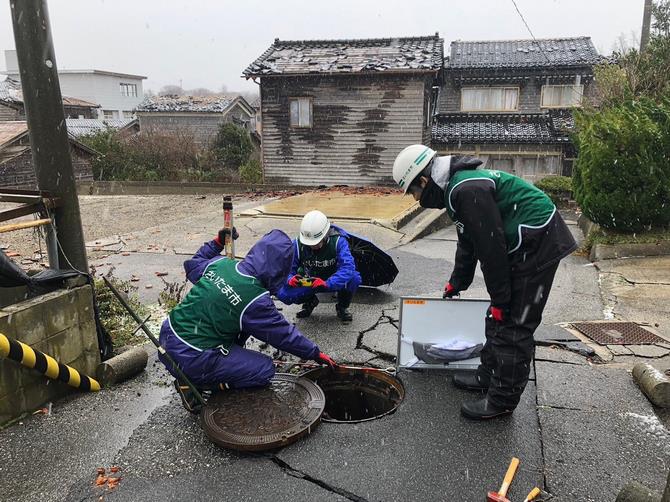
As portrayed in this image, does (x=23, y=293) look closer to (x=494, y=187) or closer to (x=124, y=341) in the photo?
(x=124, y=341)

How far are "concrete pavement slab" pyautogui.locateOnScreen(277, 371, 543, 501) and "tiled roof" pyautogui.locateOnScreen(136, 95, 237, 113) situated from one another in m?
29.3

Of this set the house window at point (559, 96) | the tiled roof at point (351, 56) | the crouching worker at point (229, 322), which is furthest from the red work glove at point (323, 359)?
the house window at point (559, 96)

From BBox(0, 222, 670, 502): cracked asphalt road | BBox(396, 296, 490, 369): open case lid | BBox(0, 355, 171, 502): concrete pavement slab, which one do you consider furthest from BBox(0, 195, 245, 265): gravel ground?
BBox(396, 296, 490, 369): open case lid

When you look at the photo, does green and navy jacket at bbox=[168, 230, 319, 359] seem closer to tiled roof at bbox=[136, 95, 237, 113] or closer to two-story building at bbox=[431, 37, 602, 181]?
two-story building at bbox=[431, 37, 602, 181]

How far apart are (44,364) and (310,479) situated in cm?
192

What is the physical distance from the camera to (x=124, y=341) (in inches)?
174

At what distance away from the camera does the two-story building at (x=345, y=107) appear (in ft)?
57.0

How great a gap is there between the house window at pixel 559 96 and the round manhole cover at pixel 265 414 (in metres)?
21.4

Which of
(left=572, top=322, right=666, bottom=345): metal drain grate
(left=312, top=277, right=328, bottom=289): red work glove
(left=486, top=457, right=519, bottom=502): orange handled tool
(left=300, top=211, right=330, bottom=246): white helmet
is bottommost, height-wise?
(left=486, top=457, right=519, bottom=502): orange handled tool

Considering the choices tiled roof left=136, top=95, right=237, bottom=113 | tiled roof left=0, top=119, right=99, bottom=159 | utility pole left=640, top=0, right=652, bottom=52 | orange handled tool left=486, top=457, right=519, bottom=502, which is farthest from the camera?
tiled roof left=136, top=95, right=237, bottom=113

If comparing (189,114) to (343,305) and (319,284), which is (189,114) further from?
(319,284)

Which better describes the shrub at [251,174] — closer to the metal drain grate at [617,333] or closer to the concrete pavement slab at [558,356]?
the metal drain grate at [617,333]

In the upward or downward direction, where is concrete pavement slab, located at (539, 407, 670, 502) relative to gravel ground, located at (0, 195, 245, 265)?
downward

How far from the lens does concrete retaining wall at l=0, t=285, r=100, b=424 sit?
3080 millimetres
